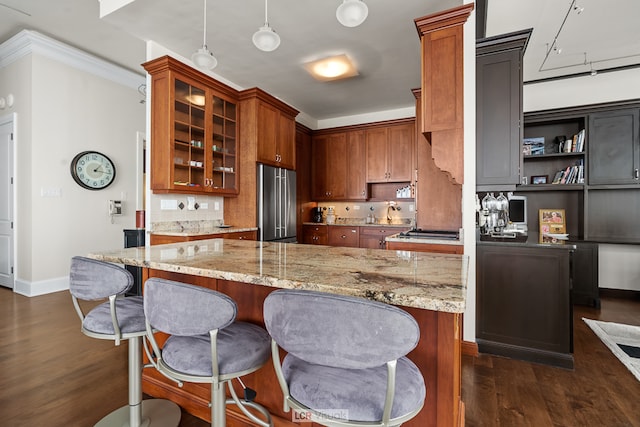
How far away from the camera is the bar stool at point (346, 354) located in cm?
74

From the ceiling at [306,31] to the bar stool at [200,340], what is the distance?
270cm

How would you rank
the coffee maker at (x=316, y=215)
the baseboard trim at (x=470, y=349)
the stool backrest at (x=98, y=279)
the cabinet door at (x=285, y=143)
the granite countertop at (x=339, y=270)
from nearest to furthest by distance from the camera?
the granite countertop at (x=339, y=270), the stool backrest at (x=98, y=279), the baseboard trim at (x=470, y=349), the cabinet door at (x=285, y=143), the coffee maker at (x=316, y=215)

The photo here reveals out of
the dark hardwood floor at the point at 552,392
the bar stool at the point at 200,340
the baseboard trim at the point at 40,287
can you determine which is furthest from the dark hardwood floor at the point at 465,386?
the baseboard trim at the point at 40,287

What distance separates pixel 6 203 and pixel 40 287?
134cm

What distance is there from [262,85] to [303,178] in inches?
70.7

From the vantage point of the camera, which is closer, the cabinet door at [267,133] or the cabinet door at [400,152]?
the cabinet door at [267,133]

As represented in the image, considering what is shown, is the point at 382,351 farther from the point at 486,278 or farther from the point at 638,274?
the point at 638,274

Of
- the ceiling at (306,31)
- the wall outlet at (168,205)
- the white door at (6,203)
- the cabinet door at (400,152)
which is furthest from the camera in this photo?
the cabinet door at (400,152)

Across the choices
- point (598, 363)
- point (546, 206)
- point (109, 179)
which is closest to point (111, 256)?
point (598, 363)

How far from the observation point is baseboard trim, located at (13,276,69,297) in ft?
12.5

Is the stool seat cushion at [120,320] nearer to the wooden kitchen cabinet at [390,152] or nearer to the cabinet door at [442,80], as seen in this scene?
the cabinet door at [442,80]

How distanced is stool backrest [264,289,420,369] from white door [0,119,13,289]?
5.16 metres

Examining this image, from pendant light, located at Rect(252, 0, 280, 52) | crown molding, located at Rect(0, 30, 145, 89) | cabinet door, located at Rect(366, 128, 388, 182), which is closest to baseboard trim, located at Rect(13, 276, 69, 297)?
crown molding, located at Rect(0, 30, 145, 89)

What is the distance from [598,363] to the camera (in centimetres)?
232
